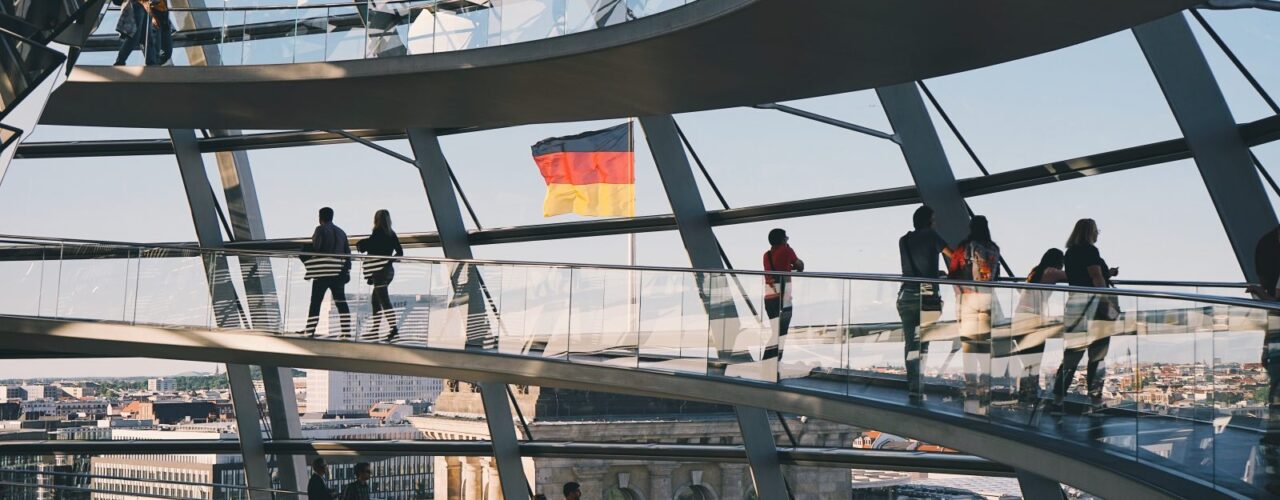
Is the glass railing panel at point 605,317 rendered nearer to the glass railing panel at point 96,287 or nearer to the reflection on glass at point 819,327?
the reflection on glass at point 819,327

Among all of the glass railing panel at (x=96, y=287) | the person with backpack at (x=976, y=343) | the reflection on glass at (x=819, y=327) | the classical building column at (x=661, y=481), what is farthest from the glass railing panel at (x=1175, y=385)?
the glass railing panel at (x=96, y=287)

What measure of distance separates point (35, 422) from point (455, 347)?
952cm

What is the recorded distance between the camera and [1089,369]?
29.6 ft

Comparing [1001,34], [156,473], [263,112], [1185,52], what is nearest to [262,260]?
[263,112]

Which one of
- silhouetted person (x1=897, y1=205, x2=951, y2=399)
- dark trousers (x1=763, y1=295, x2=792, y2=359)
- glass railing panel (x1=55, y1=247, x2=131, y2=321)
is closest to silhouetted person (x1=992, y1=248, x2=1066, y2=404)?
silhouetted person (x1=897, y1=205, x2=951, y2=399)

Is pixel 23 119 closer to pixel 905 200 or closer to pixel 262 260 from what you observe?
pixel 262 260

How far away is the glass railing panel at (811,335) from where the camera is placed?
12539 millimetres

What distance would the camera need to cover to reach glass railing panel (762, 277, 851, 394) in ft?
41.1

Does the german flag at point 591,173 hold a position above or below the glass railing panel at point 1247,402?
above

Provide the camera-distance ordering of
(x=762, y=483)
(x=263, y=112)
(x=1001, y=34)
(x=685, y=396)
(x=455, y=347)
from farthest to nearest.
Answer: (x=762, y=483) → (x=263, y=112) → (x=455, y=347) → (x=685, y=396) → (x=1001, y=34)

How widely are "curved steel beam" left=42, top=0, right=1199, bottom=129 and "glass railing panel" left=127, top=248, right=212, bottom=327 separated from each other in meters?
2.01

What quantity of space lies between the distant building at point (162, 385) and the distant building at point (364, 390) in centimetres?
240

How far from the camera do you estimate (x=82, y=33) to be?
919cm

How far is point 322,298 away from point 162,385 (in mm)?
6906
